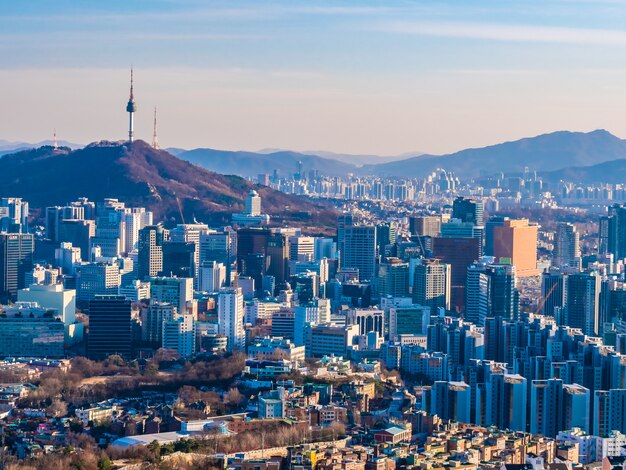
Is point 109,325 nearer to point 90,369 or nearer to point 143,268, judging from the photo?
point 90,369

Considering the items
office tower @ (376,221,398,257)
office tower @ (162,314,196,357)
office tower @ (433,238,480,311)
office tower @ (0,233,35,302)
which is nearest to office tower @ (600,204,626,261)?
office tower @ (376,221,398,257)

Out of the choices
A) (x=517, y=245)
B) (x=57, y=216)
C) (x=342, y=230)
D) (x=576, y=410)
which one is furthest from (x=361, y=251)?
(x=576, y=410)

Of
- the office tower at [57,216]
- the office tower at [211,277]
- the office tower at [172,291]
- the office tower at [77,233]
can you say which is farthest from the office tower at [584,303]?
the office tower at [57,216]

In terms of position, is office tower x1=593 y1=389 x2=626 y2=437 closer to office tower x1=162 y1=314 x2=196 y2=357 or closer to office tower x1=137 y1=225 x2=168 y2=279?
office tower x1=162 y1=314 x2=196 y2=357

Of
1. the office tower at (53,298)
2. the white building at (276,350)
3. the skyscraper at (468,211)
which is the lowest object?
the white building at (276,350)

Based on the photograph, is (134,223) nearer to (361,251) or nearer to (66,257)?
(66,257)

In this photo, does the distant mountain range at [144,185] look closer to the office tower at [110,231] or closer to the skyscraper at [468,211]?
the office tower at [110,231]
